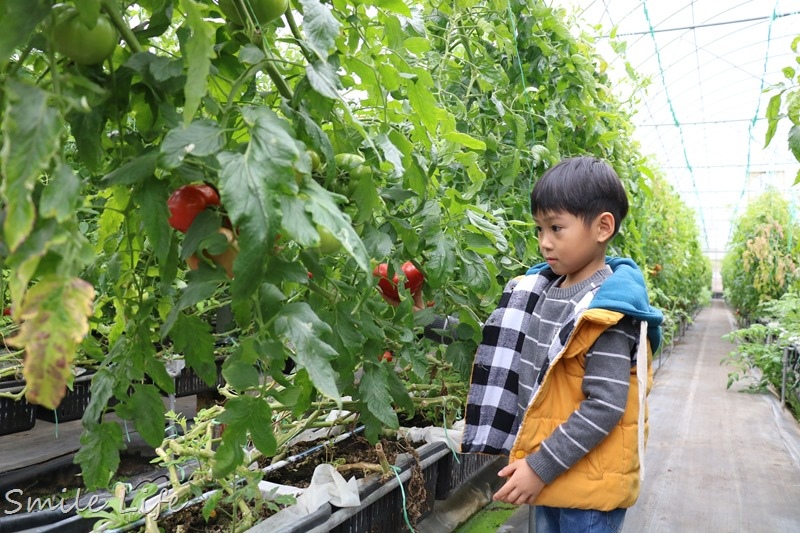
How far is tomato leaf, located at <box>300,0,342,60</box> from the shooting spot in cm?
67

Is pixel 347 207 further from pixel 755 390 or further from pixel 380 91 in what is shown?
pixel 755 390

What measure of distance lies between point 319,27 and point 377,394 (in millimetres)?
602

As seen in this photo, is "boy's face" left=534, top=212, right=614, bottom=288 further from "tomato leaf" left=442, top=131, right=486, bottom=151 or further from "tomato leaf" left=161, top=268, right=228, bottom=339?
"tomato leaf" left=161, top=268, right=228, bottom=339

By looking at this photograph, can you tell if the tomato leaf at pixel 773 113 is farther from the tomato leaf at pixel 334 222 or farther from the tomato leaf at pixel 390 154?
the tomato leaf at pixel 334 222

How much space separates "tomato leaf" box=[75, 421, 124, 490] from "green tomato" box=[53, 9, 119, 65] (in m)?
0.46

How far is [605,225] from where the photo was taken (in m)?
1.24

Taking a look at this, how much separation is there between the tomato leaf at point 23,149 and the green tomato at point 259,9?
12.0 inches

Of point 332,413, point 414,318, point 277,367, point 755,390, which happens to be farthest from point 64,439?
point 755,390

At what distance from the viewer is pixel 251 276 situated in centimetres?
58

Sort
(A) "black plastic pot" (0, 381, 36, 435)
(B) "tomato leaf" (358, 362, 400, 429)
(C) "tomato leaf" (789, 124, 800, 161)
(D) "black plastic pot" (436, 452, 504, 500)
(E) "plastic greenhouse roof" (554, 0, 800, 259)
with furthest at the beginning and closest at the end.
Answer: (E) "plastic greenhouse roof" (554, 0, 800, 259) → (A) "black plastic pot" (0, 381, 36, 435) → (D) "black plastic pot" (436, 452, 504, 500) → (C) "tomato leaf" (789, 124, 800, 161) → (B) "tomato leaf" (358, 362, 400, 429)

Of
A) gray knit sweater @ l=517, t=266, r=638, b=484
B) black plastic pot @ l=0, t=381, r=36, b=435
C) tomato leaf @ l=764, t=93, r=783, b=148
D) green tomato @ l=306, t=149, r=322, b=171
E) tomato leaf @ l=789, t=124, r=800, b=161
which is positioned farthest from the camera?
black plastic pot @ l=0, t=381, r=36, b=435

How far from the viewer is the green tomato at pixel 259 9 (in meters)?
0.70

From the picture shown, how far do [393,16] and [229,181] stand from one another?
49 centimetres

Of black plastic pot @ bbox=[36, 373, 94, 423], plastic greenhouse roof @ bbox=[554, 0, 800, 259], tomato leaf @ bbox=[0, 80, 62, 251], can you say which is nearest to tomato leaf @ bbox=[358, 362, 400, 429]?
tomato leaf @ bbox=[0, 80, 62, 251]
